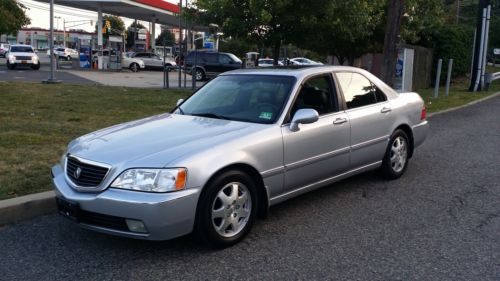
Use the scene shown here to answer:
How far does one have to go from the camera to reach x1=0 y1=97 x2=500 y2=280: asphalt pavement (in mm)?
3898

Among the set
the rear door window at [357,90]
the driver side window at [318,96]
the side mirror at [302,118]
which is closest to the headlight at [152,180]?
the side mirror at [302,118]

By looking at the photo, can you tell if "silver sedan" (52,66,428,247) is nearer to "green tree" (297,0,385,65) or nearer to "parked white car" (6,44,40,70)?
"green tree" (297,0,385,65)

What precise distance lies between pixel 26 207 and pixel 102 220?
4.63 feet

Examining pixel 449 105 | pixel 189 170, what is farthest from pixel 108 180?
pixel 449 105

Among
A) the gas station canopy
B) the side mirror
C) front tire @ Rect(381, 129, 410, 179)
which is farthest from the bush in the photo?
the gas station canopy

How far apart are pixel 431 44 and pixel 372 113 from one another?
1911cm

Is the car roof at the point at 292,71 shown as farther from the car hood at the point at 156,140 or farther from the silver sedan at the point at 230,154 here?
the car hood at the point at 156,140

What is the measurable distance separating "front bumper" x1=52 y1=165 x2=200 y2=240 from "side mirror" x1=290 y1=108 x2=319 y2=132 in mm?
1331

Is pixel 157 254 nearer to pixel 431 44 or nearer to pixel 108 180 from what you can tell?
pixel 108 180

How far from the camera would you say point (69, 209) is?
13.8 ft

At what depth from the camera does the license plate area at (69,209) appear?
4.14 meters

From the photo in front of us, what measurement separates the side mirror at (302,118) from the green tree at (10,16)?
39.3 metres

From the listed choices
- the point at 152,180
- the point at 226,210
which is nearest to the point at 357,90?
the point at 226,210

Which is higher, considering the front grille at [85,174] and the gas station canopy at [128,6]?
the gas station canopy at [128,6]
